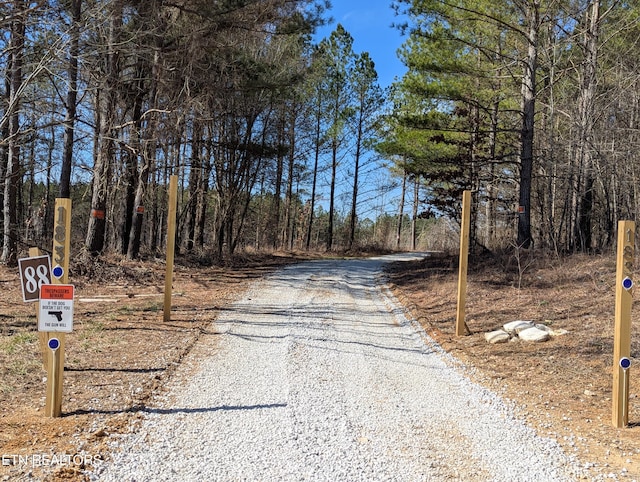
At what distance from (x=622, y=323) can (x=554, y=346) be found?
2.50 m

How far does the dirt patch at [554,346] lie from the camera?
13.4 feet

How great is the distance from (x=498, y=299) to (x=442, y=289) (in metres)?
2.08

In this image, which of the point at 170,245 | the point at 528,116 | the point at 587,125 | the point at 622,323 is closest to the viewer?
the point at 622,323

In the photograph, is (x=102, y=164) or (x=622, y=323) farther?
(x=102, y=164)

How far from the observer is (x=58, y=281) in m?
3.97

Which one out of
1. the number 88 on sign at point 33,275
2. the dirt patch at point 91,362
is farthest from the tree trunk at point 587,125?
the number 88 on sign at point 33,275

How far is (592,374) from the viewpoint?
18.2 feet

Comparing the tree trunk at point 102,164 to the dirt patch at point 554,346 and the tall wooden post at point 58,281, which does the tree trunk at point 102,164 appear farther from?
the tall wooden post at point 58,281

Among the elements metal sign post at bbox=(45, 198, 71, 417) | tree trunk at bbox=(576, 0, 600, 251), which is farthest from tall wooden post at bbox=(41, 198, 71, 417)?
tree trunk at bbox=(576, 0, 600, 251)

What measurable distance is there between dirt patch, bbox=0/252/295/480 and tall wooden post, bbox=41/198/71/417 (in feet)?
0.45

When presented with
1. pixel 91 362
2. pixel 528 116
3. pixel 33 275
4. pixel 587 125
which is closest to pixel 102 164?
pixel 91 362

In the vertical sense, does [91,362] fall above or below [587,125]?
below

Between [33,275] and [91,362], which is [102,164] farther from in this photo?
[33,275]

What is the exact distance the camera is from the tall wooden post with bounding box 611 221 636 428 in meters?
4.23
